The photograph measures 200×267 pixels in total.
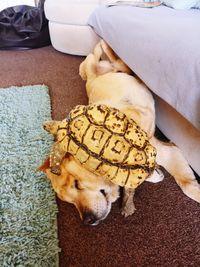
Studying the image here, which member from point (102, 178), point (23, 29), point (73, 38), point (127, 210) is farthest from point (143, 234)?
point (23, 29)

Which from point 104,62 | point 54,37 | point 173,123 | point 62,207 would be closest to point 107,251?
point 62,207

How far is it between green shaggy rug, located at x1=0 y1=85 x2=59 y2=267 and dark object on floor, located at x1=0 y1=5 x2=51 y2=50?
1011 mm

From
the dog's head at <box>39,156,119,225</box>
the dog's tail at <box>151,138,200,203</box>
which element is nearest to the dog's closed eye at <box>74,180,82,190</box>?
the dog's head at <box>39,156,119,225</box>

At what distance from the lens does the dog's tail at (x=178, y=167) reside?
93 cm

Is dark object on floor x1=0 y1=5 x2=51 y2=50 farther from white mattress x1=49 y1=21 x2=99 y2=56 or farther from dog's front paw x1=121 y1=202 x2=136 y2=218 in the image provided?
dog's front paw x1=121 y1=202 x2=136 y2=218

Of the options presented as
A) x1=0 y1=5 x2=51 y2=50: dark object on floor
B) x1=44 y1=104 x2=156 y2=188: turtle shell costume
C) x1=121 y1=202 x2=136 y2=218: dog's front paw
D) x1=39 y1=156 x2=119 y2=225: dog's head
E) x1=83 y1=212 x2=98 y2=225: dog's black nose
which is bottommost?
x1=0 y1=5 x2=51 y2=50: dark object on floor

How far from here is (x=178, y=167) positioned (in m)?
0.98

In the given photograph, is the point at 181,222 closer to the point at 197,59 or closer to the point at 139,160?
the point at 139,160

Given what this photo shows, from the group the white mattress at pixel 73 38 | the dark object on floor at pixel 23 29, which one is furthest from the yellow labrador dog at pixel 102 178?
the dark object on floor at pixel 23 29

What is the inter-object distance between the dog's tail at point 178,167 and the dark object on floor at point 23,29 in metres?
1.70

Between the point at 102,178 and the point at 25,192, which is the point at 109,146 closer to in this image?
the point at 102,178

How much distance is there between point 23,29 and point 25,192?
1.68 meters

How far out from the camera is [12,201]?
→ 0.96 metres

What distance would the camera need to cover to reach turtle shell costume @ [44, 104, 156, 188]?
0.74 meters
